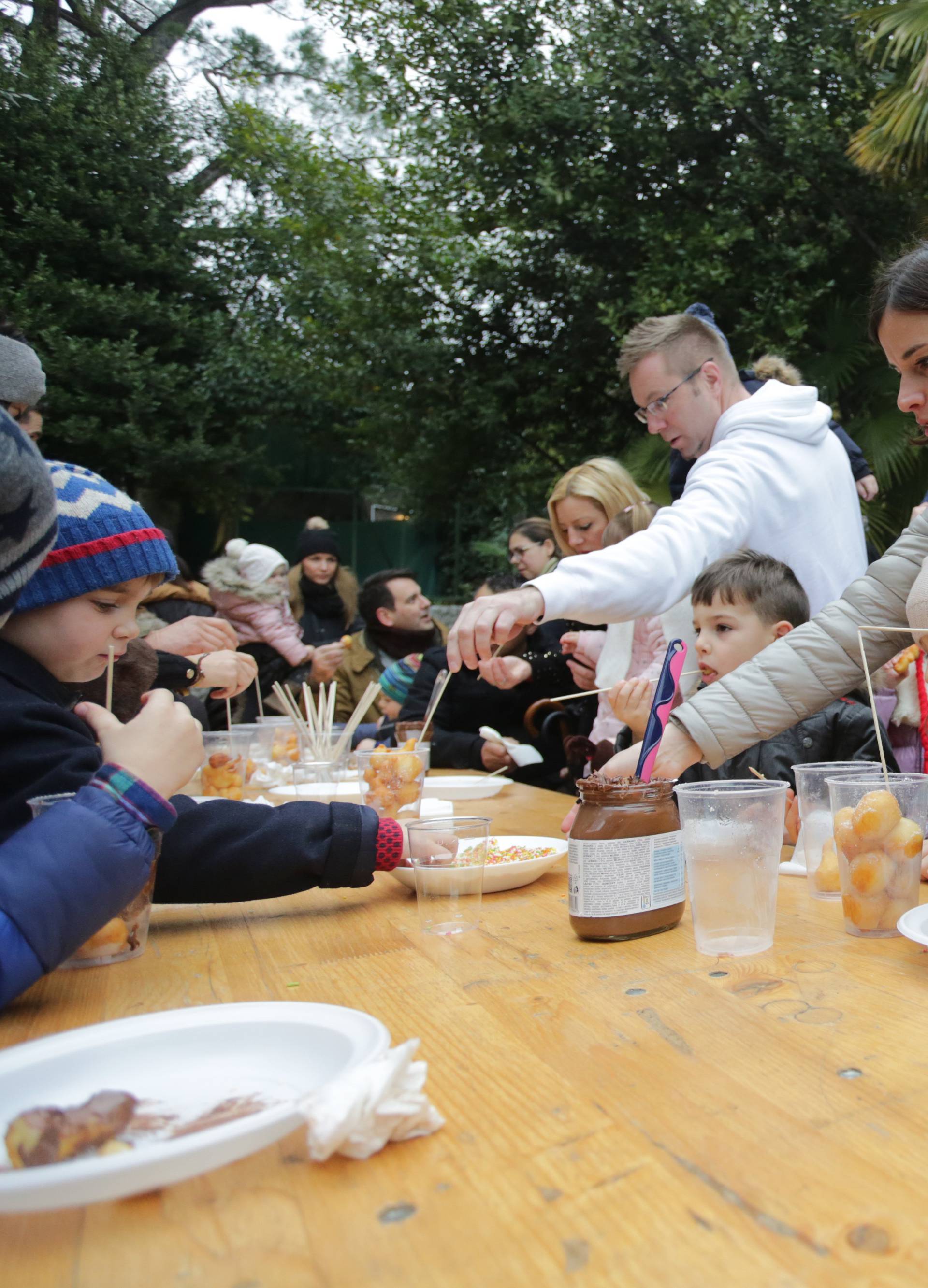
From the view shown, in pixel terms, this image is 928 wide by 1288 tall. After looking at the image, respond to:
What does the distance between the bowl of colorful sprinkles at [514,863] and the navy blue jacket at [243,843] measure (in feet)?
0.38

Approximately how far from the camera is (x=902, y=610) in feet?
6.29

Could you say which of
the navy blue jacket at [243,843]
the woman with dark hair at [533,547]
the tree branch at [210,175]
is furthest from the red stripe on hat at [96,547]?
the tree branch at [210,175]

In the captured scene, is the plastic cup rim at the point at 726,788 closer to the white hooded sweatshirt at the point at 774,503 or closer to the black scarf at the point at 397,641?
the white hooded sweatshirt at the point at 774,503

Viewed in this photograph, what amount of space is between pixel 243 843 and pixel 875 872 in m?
0.90

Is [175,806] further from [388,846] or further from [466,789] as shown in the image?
[466,789]

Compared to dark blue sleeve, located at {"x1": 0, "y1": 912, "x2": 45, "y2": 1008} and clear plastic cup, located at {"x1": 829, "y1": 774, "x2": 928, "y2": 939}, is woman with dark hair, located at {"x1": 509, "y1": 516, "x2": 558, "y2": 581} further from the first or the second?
dark blue sleeve, located at {"x1": 0, "y1": 912, "x2": 45, "y2": 1008}

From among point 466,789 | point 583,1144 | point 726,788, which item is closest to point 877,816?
point 726,788

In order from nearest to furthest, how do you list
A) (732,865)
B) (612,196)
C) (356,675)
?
(732,865), (356,675), (612,196)

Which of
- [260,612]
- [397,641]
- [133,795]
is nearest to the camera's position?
[133,795]

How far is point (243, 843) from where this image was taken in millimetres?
1562

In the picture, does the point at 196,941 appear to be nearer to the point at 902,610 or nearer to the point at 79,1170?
the point at 79,1170

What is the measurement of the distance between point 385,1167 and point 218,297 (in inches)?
526

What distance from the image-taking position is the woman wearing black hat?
23.2ft

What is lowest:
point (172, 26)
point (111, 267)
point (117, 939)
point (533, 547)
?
point (117, 939)
